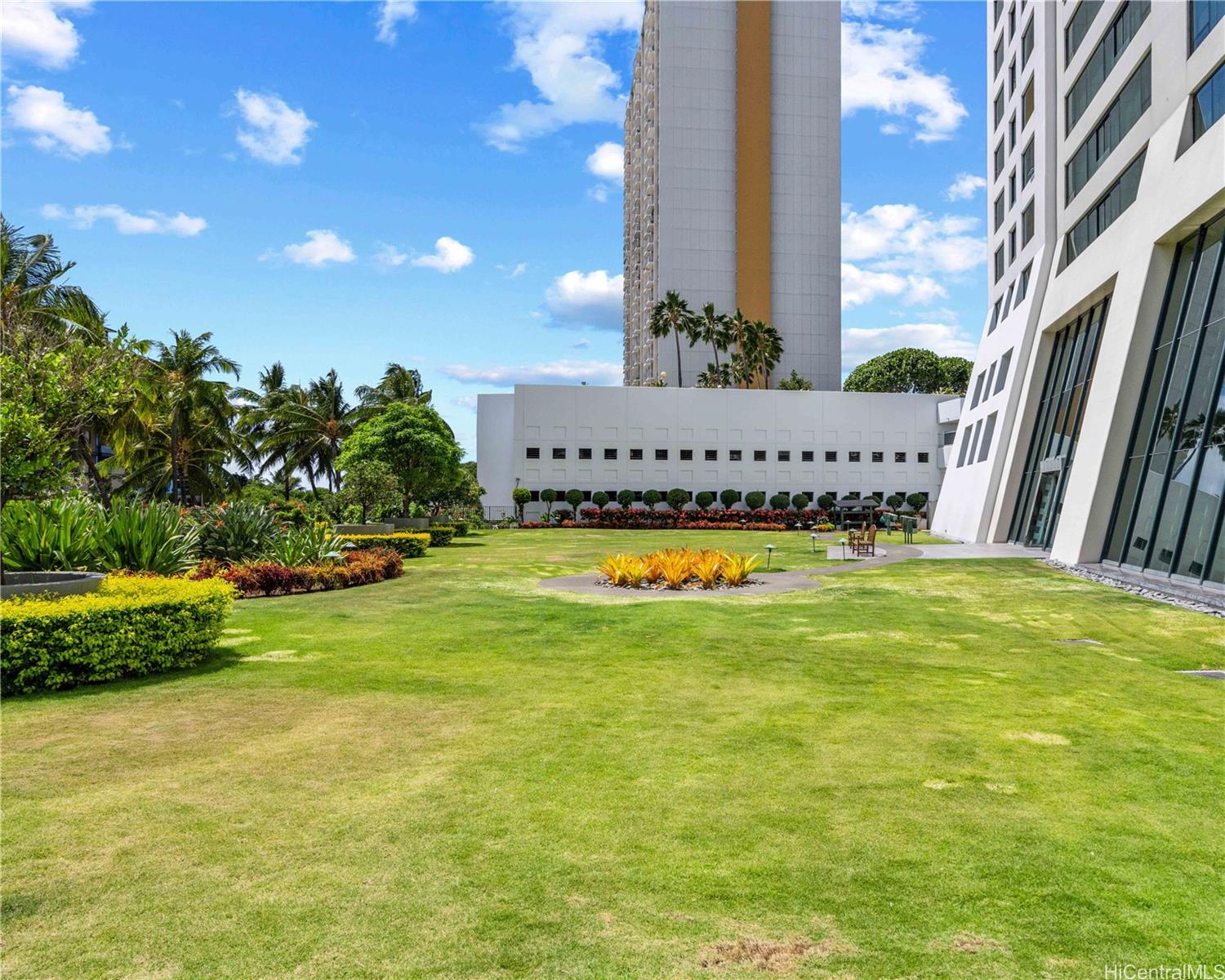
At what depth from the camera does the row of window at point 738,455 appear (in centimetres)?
6831

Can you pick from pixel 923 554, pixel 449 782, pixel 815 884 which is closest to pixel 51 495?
pixel 449 782

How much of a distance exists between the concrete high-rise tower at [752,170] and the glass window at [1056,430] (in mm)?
54681

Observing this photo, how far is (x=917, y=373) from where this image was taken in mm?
93812

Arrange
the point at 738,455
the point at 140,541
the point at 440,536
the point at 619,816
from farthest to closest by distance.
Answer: the point at 738,455 < the point at 440,536 < the point at 140,541 < the point at 619,816

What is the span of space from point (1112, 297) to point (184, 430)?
152 feet

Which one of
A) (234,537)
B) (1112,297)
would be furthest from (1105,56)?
(234,537)

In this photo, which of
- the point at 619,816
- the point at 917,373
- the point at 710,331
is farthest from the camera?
the point at 917,373

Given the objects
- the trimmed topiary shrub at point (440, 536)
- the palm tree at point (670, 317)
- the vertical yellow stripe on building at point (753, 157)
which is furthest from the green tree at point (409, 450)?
the vertical yellow stripe on building at point (753, 157)

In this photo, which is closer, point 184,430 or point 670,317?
point 184,430

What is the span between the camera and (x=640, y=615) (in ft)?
53.9

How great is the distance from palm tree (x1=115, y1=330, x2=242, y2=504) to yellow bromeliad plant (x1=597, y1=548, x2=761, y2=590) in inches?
1259

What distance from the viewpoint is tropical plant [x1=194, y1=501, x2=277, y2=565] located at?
2286 centimetres

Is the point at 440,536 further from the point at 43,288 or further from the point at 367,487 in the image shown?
the point at 43,288

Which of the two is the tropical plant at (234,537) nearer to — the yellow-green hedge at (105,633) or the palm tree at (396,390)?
the yellow-green hedge at (105,633)
